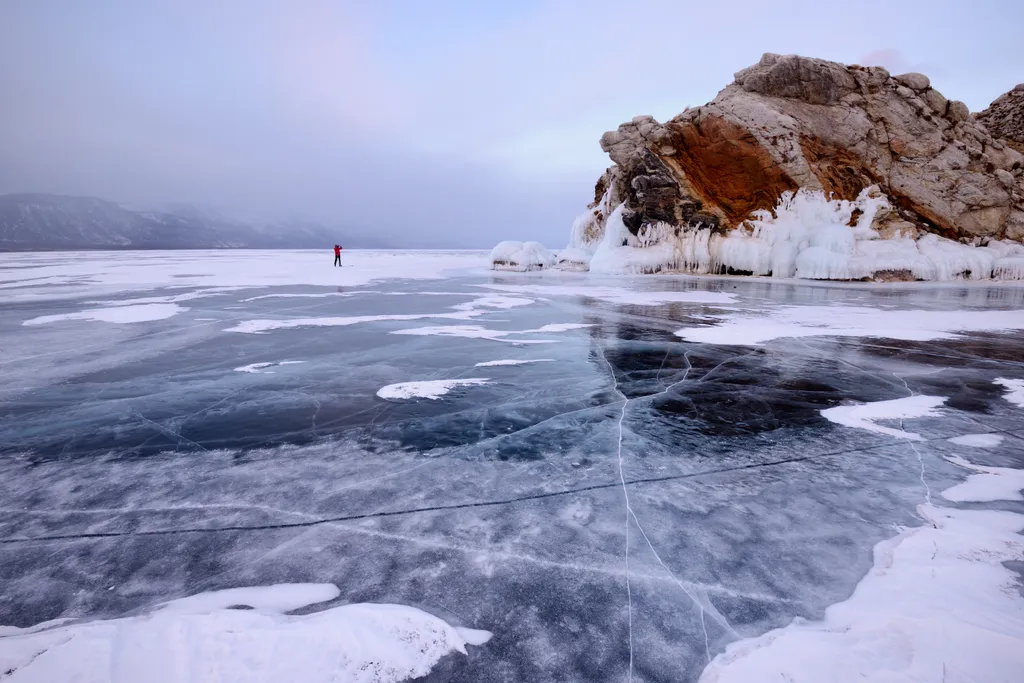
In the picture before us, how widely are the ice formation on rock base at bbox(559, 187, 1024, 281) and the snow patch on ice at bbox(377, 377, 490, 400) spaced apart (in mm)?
18810

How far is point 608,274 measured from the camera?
22.3m

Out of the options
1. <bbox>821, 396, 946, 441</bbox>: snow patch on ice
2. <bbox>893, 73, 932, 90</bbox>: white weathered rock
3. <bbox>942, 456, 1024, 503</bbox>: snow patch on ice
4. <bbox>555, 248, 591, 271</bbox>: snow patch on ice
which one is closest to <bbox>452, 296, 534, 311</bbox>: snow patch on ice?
<bbox>821, 396, 946, 441</bbox>: snow patch on ice

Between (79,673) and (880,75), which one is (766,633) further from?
(880,75)

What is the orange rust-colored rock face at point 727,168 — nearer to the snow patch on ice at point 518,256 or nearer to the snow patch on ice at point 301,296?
the snow patch on ice at point 518,256

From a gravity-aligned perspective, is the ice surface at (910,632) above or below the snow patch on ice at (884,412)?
below

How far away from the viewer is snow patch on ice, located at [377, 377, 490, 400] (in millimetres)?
4277

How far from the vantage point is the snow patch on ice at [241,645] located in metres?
1.50

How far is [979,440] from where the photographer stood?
10.8 ft

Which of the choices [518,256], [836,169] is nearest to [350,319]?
[518,256]

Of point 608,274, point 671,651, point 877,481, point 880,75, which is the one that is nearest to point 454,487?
point 671,651

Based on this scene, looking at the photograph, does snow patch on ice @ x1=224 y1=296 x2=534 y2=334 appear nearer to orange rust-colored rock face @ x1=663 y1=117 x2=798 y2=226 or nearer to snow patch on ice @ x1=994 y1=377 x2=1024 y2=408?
snow patch on ice @ x1=994 y1=377 x2=1024 y2=408

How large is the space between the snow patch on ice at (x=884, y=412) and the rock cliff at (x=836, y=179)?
17.0m

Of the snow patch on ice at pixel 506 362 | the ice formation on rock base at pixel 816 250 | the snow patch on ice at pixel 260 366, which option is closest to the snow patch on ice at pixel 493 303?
the snow patch on ice at pixel 506 362

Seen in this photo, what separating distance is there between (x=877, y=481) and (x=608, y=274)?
66.1 feet
